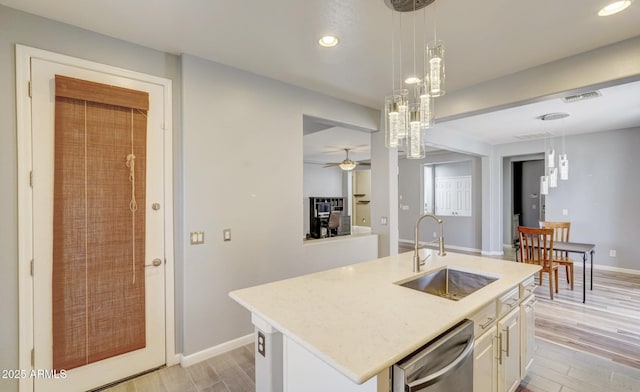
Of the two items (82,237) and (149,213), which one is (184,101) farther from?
(82,237)

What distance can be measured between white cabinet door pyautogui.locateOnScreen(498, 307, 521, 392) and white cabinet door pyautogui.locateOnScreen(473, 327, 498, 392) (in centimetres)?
7

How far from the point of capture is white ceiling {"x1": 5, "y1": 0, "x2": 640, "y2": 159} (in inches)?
74.3

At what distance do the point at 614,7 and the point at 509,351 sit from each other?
93.1 inches

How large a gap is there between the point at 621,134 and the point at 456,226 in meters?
3.71

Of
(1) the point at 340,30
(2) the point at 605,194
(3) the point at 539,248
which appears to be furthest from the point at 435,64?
(2) the point at 605,194

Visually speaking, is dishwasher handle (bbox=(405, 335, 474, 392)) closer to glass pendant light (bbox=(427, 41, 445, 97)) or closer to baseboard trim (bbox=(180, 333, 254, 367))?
glass pendant light (bbox=(427, 41, 445, 97))

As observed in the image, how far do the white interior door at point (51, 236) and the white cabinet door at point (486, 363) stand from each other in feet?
7.66

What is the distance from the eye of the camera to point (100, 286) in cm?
214

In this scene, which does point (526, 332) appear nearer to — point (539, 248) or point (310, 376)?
point (310, 376)

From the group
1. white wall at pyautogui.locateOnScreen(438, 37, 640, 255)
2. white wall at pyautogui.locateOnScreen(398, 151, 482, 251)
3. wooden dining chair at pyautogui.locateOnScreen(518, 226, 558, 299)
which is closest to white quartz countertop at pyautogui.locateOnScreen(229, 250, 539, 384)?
white wall at pyautogui.locateOnScreen(438, 37, 640, 255)

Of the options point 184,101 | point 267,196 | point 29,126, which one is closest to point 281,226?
point 267,196

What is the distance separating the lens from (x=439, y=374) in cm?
117

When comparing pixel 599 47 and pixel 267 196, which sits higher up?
pixel 599 47

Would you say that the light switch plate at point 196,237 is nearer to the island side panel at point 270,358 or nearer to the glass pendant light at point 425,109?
the island side panel at point 270,358
